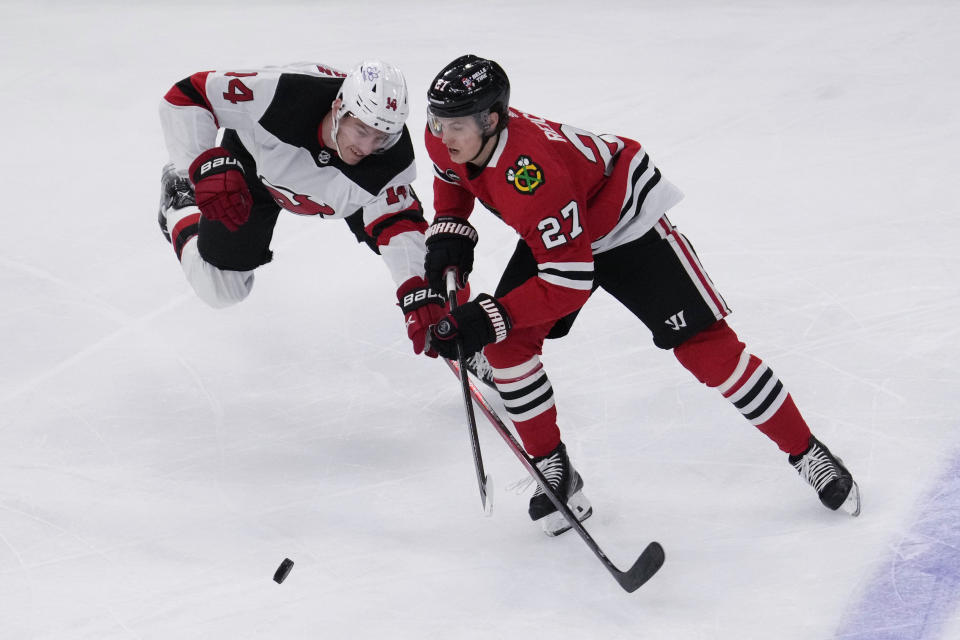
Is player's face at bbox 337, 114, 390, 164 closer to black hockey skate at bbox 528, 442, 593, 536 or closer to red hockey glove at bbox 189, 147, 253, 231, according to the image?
red hockey glove at bbox 189, 147, 253, 231

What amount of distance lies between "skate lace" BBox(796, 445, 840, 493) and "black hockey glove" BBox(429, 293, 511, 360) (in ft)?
2.97

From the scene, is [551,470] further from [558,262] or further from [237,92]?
[237,92]

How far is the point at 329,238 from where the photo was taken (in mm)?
4371

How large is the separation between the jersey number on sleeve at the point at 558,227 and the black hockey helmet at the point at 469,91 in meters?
0.28

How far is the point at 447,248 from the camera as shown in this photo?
8.98 ft

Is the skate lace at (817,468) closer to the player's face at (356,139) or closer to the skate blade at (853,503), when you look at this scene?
the skate blade at (853,503)

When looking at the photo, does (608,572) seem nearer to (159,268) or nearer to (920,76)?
(159,268)

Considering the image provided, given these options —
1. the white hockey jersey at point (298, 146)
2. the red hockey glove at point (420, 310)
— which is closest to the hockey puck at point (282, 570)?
the red hockey glove at point (420, 310)

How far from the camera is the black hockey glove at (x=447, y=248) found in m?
2.74

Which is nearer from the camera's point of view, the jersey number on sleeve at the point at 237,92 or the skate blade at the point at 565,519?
the skate blade at the point at 565,519

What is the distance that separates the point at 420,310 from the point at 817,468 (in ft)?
3.66

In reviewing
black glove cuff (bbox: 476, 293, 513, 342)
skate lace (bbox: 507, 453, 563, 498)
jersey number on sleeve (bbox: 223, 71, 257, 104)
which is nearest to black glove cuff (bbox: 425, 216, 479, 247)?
black glove cuff (bbox: 476, 293, 513, 342)

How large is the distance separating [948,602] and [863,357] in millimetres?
1136

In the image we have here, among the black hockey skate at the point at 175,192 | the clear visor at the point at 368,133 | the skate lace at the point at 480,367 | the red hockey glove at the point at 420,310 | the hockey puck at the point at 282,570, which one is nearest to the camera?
the hockey puck at the point at 282,570
